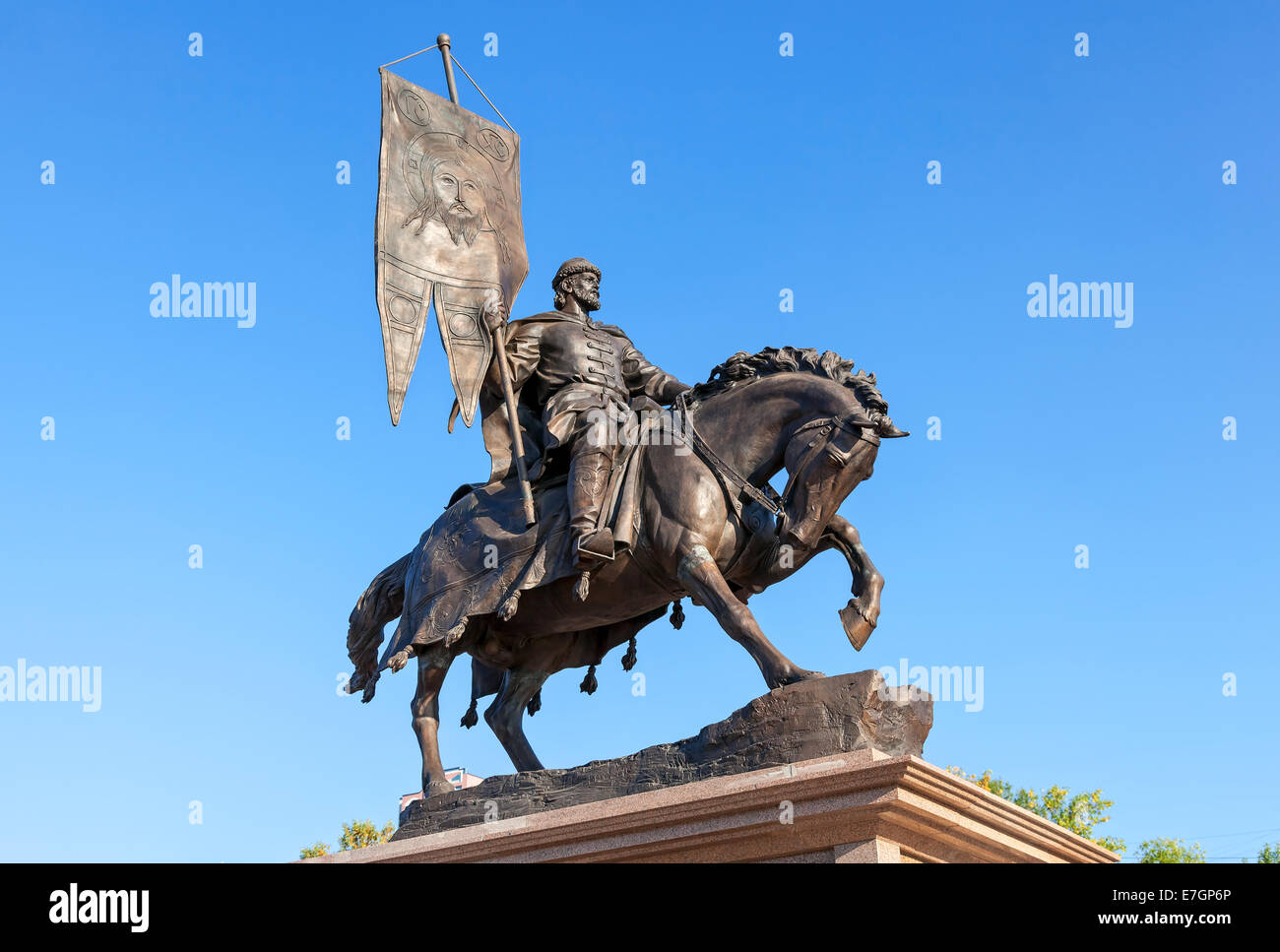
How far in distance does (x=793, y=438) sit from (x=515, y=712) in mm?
3246

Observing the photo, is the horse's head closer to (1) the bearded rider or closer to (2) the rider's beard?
(1) the bearded rider

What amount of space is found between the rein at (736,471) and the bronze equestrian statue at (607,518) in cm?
1

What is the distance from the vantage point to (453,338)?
9914 millimetres

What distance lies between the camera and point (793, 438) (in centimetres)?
858

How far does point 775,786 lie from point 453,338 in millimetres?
4461

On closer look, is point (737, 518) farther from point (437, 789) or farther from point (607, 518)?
point (437, 789)


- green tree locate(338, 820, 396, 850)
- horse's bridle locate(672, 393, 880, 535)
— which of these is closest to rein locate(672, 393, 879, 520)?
horse's bridle locate(672, 393, 880, 535)

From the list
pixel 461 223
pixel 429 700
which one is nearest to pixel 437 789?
pixel 429 700

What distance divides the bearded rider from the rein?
0.53m

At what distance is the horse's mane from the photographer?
335 inches

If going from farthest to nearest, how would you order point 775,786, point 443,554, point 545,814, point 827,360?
1. point 443,554
2. point 827,360
3. point 545,814
4. point 775,786

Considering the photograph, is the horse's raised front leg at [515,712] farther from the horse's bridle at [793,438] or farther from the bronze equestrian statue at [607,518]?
the horse's bridle at [793,438]
